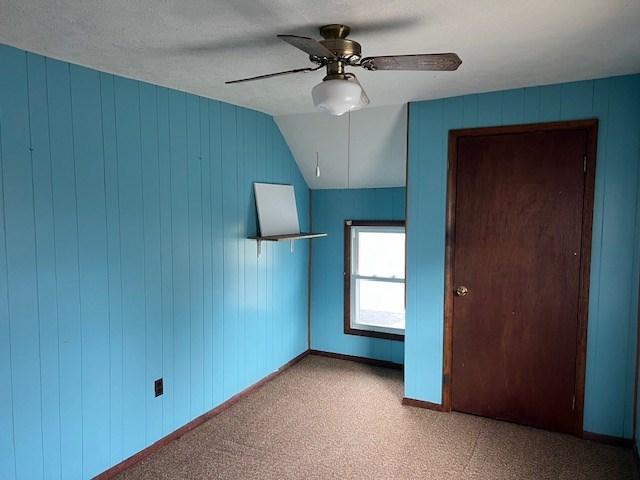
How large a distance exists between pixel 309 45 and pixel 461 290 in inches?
82.9

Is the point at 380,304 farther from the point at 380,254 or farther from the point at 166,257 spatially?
the point at 166,257

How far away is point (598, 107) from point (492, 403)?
2.01 metres

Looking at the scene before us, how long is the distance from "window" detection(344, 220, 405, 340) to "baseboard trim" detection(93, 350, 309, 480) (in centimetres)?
83

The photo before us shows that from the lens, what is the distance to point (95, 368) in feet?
7.86

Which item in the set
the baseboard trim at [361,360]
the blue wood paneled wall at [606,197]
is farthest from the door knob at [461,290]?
the baseboard trim at [361,360]

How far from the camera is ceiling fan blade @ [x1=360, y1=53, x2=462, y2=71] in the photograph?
1.71 metres

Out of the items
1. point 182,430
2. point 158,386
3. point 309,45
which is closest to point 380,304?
point 182,430

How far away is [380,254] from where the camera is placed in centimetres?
419

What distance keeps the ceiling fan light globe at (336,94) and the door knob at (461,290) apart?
175 centimetres

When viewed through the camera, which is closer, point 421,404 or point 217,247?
point 217,247

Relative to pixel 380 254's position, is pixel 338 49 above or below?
above

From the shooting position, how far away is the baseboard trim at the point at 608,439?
2745 mm

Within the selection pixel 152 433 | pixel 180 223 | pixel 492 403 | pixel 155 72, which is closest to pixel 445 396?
pixel 492 403

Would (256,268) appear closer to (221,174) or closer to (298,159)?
(221,174)
